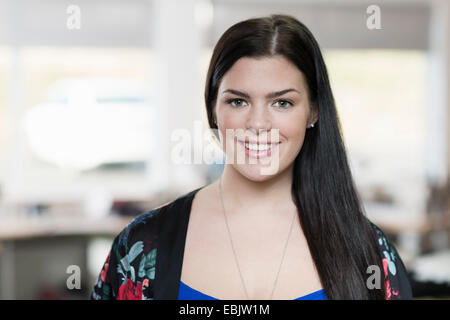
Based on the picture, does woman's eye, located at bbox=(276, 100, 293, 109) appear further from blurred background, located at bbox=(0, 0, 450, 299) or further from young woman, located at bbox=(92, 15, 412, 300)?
blurred background, located at bbox=(0, 0, 450, 299)

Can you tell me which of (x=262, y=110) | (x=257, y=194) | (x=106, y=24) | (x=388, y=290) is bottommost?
(x=388, y=290)

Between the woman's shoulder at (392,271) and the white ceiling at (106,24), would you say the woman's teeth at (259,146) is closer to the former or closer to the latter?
the woman's shoulder at (392,271)

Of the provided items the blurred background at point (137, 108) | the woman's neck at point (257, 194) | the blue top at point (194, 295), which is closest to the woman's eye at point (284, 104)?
the woman's neck at point (257, 194)

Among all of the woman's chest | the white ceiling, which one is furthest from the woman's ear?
the white ceiling

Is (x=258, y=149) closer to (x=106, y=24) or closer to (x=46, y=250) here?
(x=46, y=250)

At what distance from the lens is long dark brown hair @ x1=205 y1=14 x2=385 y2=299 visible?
62 cm

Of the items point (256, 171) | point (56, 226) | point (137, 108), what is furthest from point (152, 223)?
point (137, 108)

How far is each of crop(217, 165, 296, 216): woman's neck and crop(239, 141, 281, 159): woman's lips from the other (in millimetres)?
74

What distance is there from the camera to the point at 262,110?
2.02 feet

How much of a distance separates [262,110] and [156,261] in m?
0.23

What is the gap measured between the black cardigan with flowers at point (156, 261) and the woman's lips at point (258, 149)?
0.43ft

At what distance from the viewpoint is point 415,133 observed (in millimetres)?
3525
